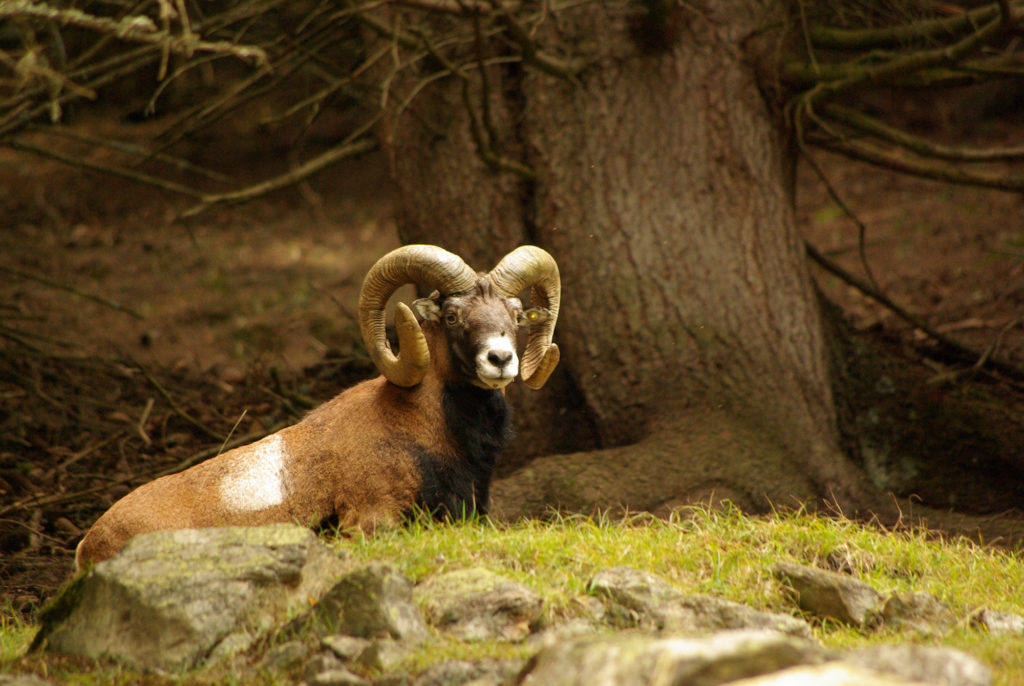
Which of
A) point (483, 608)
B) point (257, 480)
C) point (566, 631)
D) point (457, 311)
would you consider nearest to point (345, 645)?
point (483, 608)

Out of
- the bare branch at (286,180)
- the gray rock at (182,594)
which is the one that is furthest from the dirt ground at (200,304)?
the gray rock at (182,594)

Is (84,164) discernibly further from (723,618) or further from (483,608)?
(723,618)

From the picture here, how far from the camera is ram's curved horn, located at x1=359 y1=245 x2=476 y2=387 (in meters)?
6.88

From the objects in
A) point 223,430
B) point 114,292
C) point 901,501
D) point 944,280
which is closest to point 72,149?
point 114,292

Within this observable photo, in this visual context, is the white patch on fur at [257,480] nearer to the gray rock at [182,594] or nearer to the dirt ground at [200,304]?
the dirt ground at [200,304]

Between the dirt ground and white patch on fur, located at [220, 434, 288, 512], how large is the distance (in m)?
0.89

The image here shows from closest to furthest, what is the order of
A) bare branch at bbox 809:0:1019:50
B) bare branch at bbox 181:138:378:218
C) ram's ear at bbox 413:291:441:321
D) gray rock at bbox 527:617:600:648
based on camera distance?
gray rock at bbox 527:617:600:648, ram's ear at bbox 413:291:441:321, bare branch at bbox 809:0:1019:50, bare branch at bbox 181:138:378:218

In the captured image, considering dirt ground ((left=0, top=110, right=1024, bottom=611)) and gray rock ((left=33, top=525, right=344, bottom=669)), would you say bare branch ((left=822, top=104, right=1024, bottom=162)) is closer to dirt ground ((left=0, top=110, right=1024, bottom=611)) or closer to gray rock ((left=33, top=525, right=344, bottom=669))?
dirt ground ((left=0, top=110, right=1024, bottom=611))

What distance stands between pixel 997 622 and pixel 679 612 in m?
1.72

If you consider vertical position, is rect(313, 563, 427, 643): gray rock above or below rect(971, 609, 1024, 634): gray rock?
above

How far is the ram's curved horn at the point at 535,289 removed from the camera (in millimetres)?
7215

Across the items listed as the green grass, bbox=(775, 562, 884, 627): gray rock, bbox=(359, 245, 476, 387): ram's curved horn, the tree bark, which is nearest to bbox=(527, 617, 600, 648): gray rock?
the green grass

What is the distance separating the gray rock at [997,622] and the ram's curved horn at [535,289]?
311 centimetres

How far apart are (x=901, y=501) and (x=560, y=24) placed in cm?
495
